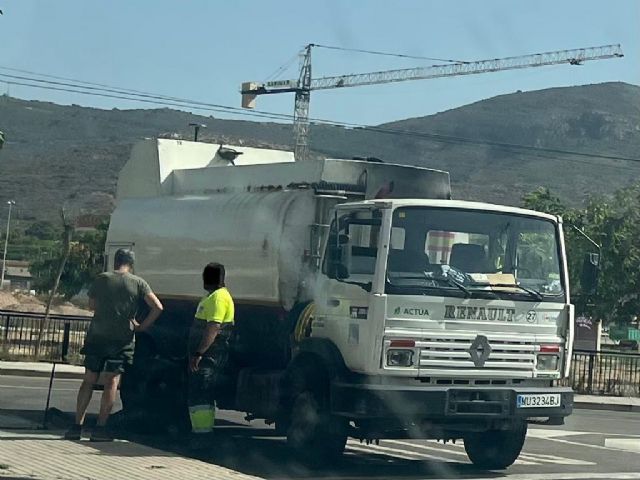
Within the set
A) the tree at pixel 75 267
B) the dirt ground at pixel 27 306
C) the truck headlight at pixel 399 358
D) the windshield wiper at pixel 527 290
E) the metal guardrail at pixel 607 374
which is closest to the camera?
the truck headlight at pixel 399 358

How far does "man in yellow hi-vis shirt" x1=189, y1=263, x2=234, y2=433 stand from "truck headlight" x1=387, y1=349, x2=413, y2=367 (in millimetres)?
1881

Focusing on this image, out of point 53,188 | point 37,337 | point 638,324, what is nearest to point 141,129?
point 53,188

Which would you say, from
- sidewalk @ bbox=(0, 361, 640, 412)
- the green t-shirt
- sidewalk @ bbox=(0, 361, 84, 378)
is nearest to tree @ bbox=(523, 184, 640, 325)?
sidewalk @ bbox=(0, 361, 640, 412)

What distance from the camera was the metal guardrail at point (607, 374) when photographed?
90.8 ft

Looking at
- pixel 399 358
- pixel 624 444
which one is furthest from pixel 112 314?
pixel 624 444

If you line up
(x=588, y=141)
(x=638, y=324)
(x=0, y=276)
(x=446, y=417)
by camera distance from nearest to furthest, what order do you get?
(x=446, y=417) < (x=638, y=324) < (x=0, y=276) < (x=588, y=141)

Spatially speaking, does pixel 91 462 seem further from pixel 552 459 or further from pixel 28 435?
pixel 552 459

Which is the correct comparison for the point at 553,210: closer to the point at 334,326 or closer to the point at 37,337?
the point at 37,337

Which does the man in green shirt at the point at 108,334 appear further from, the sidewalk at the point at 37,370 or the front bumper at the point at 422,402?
the sidewalk at the point at 37,370

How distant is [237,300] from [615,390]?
56.3 ft

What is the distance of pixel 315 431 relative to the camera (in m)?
11.6

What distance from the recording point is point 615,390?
2822 centimetres

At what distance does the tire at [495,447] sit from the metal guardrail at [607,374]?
15078mm

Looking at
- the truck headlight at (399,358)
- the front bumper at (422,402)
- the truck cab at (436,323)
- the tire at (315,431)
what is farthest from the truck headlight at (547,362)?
the tire at (315,431)
